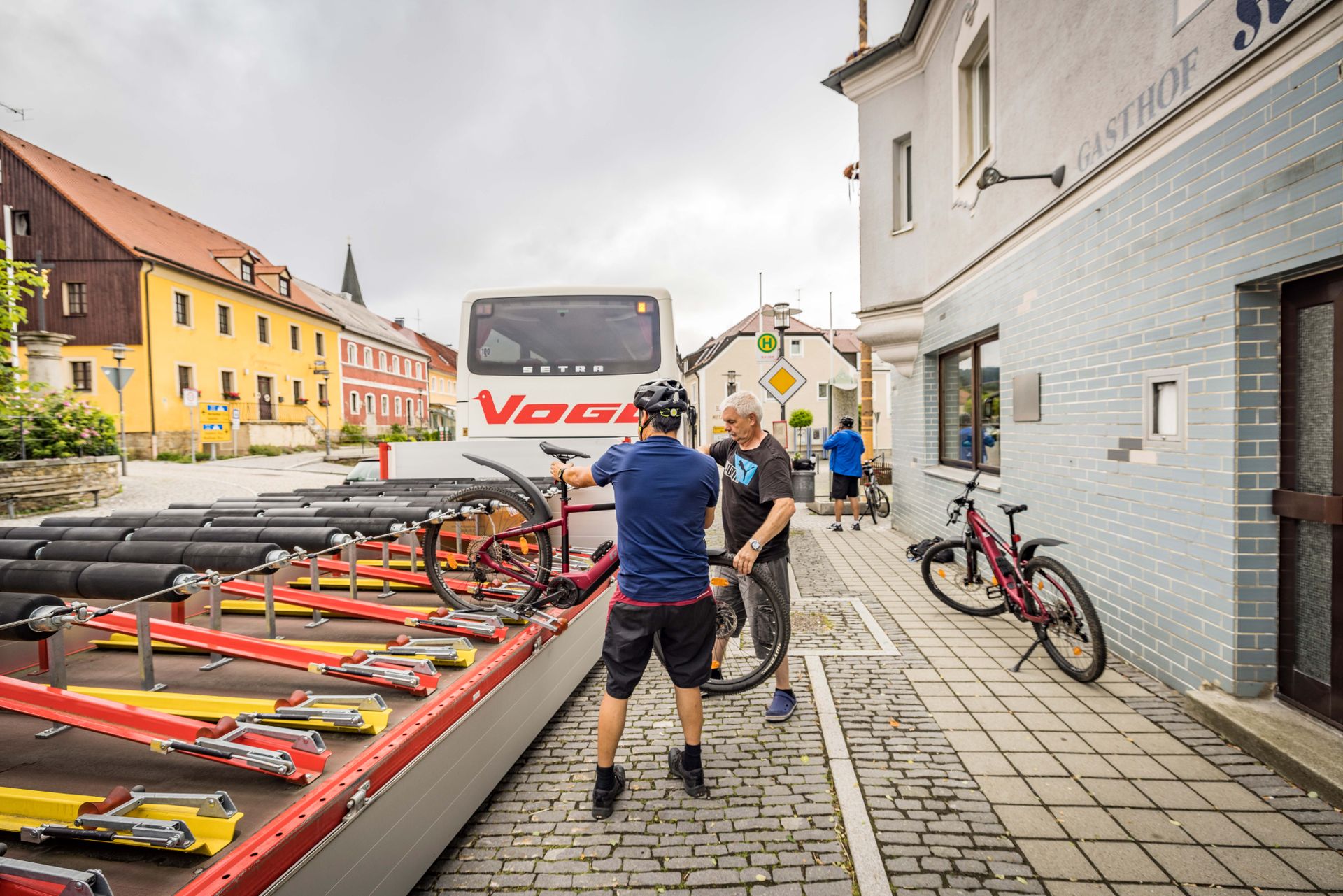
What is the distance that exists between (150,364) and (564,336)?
29.5 m

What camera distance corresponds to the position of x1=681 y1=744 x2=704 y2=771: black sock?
10.2ft

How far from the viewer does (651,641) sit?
9.93 feet

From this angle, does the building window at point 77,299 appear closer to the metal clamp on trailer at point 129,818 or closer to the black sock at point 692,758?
the metal clamp on trailer at point 129,818

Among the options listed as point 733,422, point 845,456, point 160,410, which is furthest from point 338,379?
point 733,422

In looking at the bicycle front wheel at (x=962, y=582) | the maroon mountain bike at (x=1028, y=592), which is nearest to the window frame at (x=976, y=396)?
the bicycle front wheel at (x=962, y=582)

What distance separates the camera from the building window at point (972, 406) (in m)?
7.56

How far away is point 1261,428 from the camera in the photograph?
3582 millimetres

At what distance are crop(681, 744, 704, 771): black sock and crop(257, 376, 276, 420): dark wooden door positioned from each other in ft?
130

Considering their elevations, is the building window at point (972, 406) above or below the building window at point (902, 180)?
below

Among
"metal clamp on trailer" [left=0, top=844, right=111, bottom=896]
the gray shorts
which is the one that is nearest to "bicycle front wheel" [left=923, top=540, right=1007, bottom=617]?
the gray shorts

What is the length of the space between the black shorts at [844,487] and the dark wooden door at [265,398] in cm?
3497

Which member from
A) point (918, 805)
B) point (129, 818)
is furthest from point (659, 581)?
point (129, 818)

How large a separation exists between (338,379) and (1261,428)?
4835 centimetres

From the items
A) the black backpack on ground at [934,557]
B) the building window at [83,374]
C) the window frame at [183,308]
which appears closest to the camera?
the black backpack on ground at [934,557]
